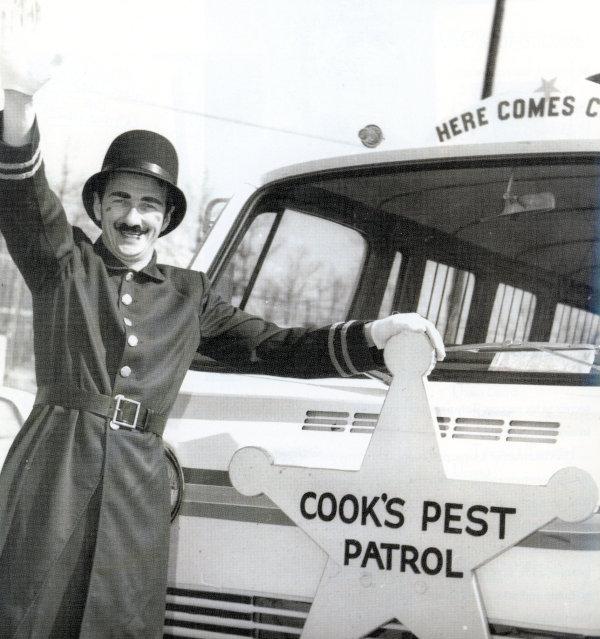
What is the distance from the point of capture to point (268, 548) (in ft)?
5.99

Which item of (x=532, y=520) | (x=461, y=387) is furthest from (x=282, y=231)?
(x=532, y=520)

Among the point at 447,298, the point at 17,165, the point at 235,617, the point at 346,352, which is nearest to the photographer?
the point at 17,165

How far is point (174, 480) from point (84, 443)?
219 mm

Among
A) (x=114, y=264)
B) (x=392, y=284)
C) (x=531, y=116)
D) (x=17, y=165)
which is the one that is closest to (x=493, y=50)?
(x=531, y=116)

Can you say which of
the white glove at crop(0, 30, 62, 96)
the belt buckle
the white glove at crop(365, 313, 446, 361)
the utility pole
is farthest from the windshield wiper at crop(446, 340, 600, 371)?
the white glove at crop(0, 30, 62, 96)

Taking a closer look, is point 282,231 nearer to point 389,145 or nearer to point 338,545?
point 389,145

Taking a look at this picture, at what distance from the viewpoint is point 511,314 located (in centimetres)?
209

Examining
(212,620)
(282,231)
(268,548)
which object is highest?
(282,231)

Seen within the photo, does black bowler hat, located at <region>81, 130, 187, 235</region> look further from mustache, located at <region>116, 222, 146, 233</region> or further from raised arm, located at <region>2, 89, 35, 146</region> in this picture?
raised arm, located at <region>2, 89, 35, 146</region>

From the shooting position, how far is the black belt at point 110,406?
73.5 inches

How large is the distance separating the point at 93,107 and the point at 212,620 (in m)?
1.34

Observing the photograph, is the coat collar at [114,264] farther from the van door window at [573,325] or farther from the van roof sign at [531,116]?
the van door window at [573,325]

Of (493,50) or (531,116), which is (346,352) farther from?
(493,50)

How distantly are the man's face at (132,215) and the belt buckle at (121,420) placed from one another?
309 millimetres
